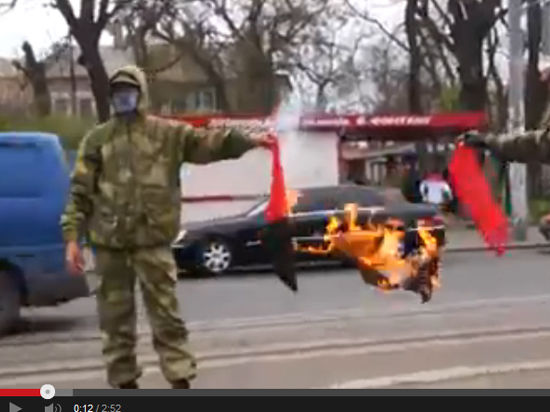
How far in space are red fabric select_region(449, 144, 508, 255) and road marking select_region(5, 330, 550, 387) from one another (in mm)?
1154

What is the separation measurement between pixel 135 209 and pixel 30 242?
5005mm

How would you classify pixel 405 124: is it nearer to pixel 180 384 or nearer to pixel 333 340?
pixel 333 340

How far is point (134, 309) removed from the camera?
6.18 meters

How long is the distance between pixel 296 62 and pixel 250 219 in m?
34.3

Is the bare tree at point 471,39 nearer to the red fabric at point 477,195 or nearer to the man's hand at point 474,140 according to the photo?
the red fabric at point 477,195

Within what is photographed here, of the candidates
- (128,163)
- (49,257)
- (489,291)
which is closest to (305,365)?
(128,163)

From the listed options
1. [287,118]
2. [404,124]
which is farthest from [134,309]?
[404,124]

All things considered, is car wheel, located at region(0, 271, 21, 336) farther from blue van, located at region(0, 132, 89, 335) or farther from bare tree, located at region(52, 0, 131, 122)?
bare tree, located at region(52, 0, 131, 122)

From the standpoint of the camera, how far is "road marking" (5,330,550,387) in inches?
299

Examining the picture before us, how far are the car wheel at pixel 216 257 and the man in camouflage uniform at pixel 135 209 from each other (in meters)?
11.3

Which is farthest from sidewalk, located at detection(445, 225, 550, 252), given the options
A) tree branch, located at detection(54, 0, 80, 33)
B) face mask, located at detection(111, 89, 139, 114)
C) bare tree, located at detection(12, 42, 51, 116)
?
bare tree, located at detection(12, 42, 51, 116)

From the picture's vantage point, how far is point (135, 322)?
20.5 ft

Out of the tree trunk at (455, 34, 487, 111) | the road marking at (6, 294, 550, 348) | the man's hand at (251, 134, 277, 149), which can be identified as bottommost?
the road marking at (6, 294, 550, 348)
